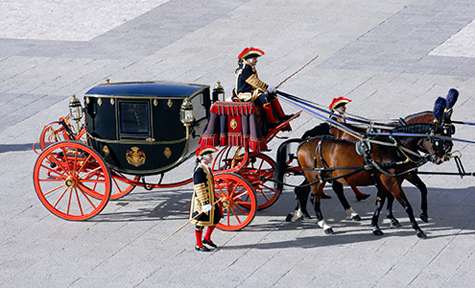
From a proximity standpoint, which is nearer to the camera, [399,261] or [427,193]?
[399,261]

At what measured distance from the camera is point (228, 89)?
19.7m

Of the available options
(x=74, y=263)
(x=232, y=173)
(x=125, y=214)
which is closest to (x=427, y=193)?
(x=232, y=173)

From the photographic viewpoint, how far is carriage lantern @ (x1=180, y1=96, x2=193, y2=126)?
1348cm

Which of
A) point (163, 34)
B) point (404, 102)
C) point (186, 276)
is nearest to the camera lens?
point (186, 276)

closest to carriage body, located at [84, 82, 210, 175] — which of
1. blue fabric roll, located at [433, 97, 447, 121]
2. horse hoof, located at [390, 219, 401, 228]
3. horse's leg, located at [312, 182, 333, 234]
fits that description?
horse's leg, located at [312, 182, 333, 234]

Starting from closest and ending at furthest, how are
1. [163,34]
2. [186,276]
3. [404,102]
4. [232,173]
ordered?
[186,276] < [232,173] < [404,102] < [163,34]

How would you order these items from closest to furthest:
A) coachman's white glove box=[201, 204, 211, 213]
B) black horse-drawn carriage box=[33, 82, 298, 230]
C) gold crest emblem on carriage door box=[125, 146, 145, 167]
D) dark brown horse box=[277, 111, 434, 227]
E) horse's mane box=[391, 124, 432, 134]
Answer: coachman's white glove box=[201, 204, 211, 213]
horse's mane box=[391, 124, 432, 134]
black horse-drawn carriage box=[33, 82, 298, 230]
dark brown horse box=[277, 111, 434, 227]
gold crest emblem on carriage door box=[125, 146, 145, 167]

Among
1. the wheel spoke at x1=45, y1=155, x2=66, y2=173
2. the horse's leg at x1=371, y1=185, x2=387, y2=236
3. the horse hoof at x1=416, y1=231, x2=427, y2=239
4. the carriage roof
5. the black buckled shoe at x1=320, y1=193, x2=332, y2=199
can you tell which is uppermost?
the carriage roof

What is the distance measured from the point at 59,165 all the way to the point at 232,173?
7.71 ft

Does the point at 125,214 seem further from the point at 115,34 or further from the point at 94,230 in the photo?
the point at 115,34

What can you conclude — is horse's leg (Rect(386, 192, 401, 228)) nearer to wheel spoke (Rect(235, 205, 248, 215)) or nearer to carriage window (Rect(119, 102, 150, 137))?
wheel spoke (Rect(235, 205, 248, 215))

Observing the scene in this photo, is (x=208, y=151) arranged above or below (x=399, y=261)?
above

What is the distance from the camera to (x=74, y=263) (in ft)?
42.2

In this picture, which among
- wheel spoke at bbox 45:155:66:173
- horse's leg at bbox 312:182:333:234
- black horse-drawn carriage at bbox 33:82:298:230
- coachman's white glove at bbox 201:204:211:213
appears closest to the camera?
coachman's white glove at bbox 201:204:211:213
